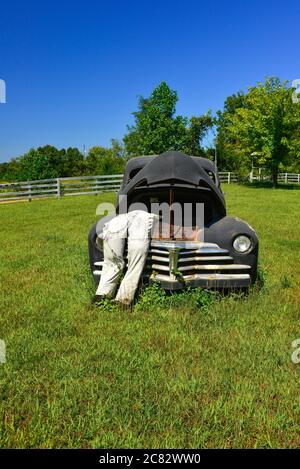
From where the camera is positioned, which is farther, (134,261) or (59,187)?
(59,187)

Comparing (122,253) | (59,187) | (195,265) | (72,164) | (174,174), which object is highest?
(72,164)

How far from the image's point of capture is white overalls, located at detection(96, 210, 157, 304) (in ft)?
12.4

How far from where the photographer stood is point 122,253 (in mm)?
3857

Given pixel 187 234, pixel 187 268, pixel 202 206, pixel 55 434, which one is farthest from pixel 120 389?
pixel 202 206

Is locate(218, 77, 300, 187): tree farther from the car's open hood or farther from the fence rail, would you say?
the car's open hood

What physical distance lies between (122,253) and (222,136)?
162 ft

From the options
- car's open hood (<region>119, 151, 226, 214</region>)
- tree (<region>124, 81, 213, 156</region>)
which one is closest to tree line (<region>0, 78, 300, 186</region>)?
tree (<region>124, 81, 213, 156</region>)

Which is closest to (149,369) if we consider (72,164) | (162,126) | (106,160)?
(106,160)

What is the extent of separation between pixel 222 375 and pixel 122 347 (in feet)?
2.98

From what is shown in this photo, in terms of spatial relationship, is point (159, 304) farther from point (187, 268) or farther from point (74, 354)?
point (74, 354)

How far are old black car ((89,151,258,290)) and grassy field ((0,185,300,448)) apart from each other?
0.23m

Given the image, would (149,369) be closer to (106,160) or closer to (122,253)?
(122,253)

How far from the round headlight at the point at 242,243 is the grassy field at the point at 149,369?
581 mm

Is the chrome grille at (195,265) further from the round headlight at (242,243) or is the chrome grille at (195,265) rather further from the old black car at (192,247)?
the round headlight at (242,243)
